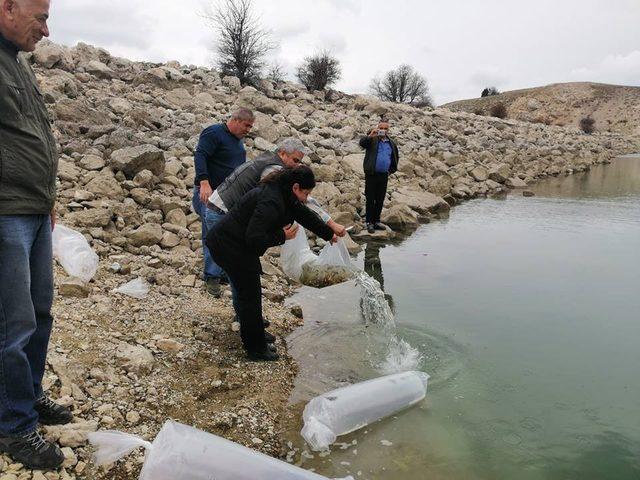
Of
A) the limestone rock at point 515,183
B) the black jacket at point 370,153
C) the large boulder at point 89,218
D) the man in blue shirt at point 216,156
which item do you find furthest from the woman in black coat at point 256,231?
the limestone rock at point 515,183

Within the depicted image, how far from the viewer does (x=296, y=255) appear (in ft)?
14.5

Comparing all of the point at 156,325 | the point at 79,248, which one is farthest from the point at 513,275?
the point at 79,248

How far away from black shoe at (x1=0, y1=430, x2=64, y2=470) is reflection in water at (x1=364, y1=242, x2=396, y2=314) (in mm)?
3692

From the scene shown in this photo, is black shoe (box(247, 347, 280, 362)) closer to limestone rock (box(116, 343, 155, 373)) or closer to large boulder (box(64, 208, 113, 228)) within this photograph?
limestone rock (box(116, 343, 155, 373))

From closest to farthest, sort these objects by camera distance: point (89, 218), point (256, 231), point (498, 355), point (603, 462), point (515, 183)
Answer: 1. point (603, 462)
2. point (256, 231)
3. point (498, 355)
4. point (89, 218)
5. point (515, 183)

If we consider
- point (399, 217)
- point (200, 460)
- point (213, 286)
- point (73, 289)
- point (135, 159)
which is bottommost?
point (200, 460)

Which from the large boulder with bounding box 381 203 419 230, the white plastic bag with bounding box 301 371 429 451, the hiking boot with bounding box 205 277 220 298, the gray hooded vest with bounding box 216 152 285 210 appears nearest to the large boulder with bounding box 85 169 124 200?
the hiking boot with bounding box 205 277 220 298

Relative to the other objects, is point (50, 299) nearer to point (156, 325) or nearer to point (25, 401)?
point (25, 401)

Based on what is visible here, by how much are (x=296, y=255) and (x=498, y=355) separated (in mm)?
1899

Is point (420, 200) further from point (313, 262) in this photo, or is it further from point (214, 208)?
point (214, 208)

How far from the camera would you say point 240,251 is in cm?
355

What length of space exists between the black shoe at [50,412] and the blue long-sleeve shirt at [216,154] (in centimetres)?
244

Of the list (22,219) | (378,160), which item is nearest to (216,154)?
(22,219)

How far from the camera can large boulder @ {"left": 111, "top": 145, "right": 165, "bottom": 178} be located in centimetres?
645
